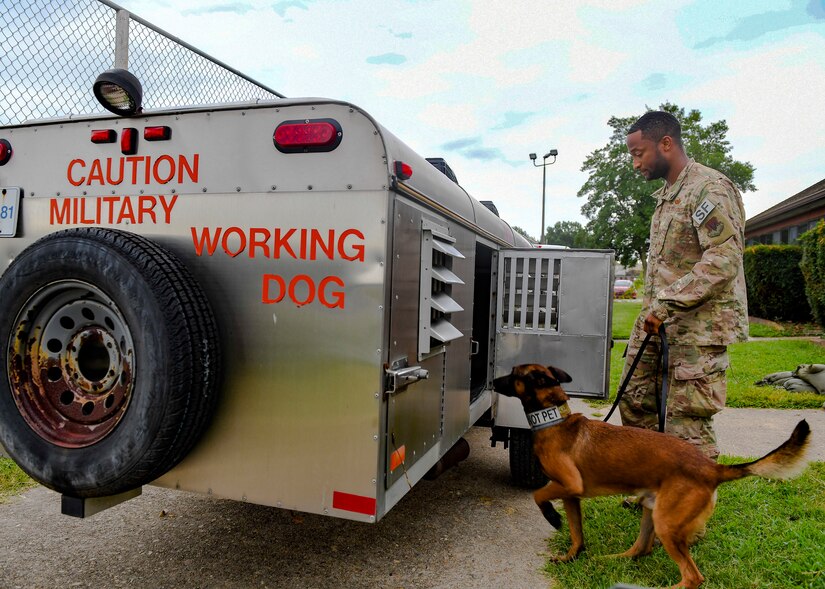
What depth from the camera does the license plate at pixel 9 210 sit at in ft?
8.66

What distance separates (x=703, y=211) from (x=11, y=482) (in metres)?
4.70

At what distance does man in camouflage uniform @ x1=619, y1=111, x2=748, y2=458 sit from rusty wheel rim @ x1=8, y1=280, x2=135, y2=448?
2709mm

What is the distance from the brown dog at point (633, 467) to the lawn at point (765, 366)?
428 centimetres

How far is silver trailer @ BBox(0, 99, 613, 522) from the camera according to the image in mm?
2111

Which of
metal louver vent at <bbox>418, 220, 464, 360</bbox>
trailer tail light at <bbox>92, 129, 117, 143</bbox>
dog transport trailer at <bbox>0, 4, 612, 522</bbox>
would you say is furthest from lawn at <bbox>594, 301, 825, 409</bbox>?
trailer tail light at <bbox>92, 129, 117, 143</bbox>

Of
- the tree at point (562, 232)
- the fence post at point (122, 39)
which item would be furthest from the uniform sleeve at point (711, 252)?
the tree at point (562, 232)

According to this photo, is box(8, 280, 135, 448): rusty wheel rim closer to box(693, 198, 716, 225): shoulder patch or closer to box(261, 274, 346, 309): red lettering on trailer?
box(261, 274, 346, 309): red lettering on trailer

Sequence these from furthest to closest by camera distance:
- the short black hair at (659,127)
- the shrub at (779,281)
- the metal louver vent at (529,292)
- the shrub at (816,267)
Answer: the shrub at (779,281), the shrub at (816,267), the metal louver vent at (529,292), the short black hair at (659,127)

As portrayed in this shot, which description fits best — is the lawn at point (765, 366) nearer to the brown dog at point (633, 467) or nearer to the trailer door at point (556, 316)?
the trailer door at point (556, 316)

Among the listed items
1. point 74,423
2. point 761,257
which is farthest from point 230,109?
point 761,257

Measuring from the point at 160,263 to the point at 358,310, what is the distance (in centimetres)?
79

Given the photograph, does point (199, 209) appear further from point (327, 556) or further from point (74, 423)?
point (327, 556)

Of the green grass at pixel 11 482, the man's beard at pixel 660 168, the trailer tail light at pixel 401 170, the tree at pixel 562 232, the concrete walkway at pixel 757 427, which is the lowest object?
the green grass at pixel 11 482

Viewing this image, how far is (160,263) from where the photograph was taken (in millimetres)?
2150
